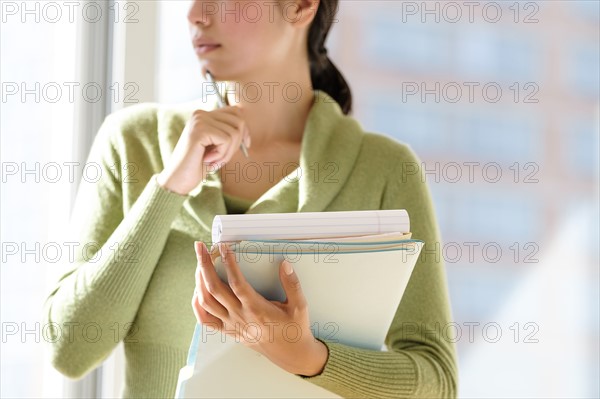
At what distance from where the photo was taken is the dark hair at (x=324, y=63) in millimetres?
1382

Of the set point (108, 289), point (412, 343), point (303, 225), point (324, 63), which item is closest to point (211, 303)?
point (303, 225)

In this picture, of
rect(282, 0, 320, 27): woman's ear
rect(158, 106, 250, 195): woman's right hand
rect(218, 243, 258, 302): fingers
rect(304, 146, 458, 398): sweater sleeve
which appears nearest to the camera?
rect(218, 243, 258, 302): fingers

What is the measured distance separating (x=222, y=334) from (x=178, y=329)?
0.80ft

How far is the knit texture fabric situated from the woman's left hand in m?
0.09

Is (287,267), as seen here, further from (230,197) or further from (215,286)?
(230,197)

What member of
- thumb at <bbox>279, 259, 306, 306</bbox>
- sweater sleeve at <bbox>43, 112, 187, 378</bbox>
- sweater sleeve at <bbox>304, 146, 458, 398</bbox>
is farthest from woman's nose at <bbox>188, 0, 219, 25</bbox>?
thumb at <bbox>279, 259, 306, 306</bbox>

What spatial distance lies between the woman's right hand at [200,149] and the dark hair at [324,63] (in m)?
0.26

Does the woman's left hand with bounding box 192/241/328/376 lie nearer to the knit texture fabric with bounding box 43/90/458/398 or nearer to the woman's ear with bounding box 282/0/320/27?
the knit texture fabric with bounding box 43/90/458/398

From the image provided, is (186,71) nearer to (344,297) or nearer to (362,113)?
(362,113)

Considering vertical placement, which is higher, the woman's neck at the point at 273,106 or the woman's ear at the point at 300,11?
the woman's ear at the point at 300,11

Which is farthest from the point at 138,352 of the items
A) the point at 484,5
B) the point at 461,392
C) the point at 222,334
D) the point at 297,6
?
the point at 484,5

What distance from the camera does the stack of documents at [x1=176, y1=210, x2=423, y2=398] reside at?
0.91 m

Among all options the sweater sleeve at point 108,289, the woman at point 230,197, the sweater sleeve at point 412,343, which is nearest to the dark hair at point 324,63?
the woman at point 230,197

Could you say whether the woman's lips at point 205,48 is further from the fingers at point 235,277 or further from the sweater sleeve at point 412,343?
the fingers at point 235,277
